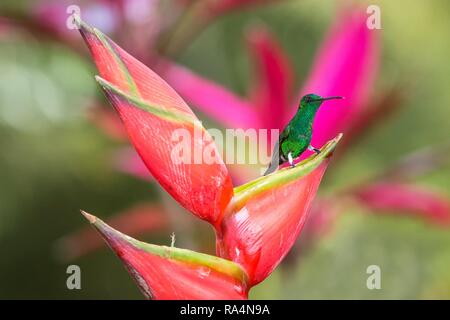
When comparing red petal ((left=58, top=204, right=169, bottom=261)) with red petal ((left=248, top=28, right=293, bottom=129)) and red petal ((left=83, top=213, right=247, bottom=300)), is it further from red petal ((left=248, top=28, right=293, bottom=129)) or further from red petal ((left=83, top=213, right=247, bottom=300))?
red petal ((left=83, top=213, right=247, bottom=300))

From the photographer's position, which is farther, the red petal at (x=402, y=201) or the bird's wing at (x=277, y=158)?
the red petal at (x=402, y=201)

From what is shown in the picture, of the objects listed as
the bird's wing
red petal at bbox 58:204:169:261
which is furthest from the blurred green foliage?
the bird's wing

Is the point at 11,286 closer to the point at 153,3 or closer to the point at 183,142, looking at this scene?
the point at 153,3

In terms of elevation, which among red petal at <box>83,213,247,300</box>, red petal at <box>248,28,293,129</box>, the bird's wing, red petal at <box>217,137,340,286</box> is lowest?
red petal at <box>83,213,247,300</box>

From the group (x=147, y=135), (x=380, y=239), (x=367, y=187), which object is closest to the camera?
(x=147, y=135)

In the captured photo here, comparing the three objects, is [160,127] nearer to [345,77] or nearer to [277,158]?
[277,158]

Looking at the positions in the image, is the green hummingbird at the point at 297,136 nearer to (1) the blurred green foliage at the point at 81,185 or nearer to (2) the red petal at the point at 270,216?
(2) the red petal at the point at 270,216

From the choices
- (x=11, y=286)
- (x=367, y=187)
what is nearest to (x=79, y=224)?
(x=11, y=286)

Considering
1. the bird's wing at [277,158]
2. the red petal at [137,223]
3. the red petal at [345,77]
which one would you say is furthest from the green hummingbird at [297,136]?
the red petal at [137,223]
